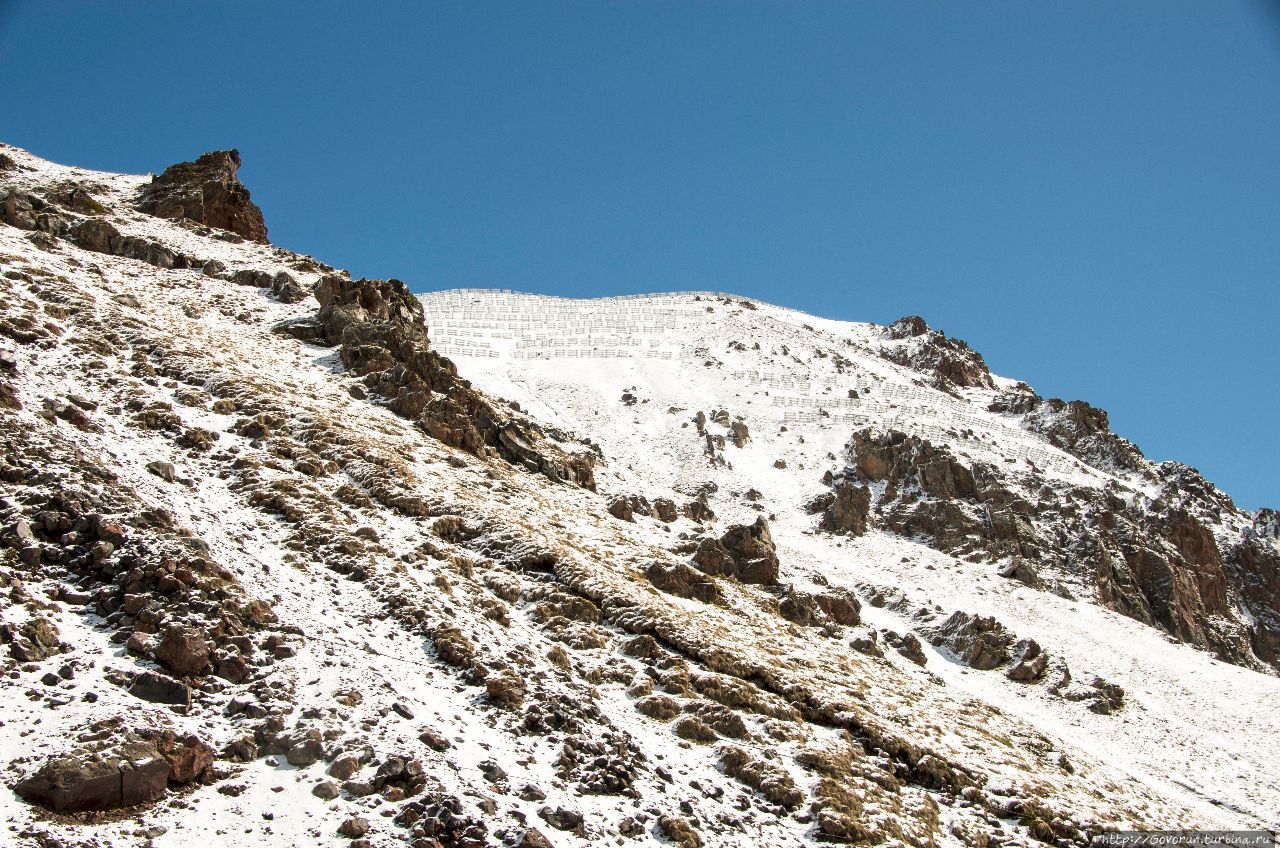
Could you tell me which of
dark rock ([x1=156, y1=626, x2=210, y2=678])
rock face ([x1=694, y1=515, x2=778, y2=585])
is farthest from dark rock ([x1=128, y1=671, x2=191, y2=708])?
rock face ([x1=694, y1=515, x2=778, y2=585])

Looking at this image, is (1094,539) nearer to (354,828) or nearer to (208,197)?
(354,828)

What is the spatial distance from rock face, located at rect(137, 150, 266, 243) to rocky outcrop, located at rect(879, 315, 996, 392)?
7843 centimetres

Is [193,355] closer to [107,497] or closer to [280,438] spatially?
[280,438]

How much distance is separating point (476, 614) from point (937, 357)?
99.8m

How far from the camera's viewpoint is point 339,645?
733 inches

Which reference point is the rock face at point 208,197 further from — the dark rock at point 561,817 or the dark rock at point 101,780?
the dark rock at point 561,817

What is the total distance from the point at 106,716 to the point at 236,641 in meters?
3.29

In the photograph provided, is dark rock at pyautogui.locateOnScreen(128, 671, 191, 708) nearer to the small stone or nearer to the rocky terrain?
the rocky terrain

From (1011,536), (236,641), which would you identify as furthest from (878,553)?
(236,641)

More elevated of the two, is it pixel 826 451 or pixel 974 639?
pixel 826 451

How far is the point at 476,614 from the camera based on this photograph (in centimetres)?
2252

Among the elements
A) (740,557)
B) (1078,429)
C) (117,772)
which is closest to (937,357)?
(1078,429)

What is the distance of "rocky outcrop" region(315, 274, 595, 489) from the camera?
3791 centimetres

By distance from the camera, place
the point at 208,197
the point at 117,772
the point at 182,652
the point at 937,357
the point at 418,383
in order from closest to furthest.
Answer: the point at 117,772
the point at 182,652
the point at 418,383
the point at 208,197
the point at 937,357
